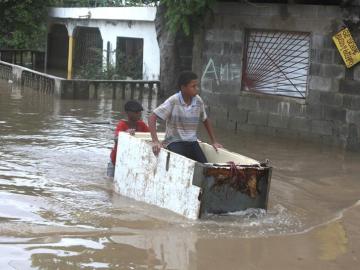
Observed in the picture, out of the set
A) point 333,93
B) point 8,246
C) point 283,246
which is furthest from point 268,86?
point 8,246

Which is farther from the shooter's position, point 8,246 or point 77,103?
point 77,103

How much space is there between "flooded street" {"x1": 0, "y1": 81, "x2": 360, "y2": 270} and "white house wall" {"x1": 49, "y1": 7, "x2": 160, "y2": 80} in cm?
1137

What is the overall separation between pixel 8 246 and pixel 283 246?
257 cm

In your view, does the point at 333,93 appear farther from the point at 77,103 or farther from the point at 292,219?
the point at 77,103

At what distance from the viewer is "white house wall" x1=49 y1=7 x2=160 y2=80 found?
72.6 feet

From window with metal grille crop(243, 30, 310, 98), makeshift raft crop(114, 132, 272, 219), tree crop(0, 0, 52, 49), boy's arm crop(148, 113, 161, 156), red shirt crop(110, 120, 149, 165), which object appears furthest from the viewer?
tree crop(0, 0, 52, 49)

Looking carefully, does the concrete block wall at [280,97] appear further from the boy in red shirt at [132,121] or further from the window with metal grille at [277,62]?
the boy in red shirt at [132,121]

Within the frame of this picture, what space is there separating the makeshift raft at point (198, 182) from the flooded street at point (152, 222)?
0.43ft

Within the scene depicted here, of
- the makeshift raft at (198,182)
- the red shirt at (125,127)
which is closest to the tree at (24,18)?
the red shirt at (125,127)

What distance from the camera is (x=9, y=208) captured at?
22.2 ft

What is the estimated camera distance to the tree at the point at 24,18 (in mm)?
29531

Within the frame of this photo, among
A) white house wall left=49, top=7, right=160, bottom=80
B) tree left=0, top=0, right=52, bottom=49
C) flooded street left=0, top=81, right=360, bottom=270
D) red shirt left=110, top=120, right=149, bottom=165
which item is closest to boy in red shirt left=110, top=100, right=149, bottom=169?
red shirt left=110, top=120, right=149, bottom=165

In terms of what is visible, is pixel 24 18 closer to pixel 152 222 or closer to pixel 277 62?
pixel 277 62

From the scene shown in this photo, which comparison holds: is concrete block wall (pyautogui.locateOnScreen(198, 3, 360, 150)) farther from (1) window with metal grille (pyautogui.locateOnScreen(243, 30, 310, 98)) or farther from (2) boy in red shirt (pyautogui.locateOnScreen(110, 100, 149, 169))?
(2) boy in red shirt (pyautogui.locateOnScreen(110, 100, 149, 169))
